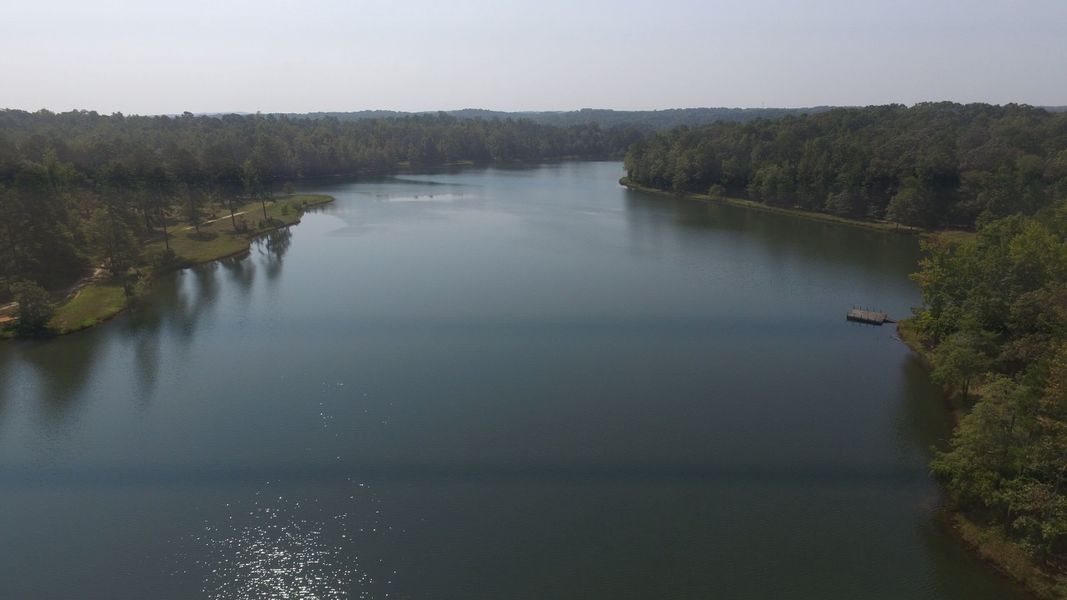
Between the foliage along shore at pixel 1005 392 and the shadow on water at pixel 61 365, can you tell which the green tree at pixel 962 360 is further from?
the shadow on water at pixel 61 365

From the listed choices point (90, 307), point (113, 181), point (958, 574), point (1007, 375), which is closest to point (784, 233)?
point (1007, 375)

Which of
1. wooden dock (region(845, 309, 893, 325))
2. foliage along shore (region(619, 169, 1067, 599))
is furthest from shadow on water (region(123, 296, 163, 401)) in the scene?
wooden dock (region(845, 309, 893, 325))

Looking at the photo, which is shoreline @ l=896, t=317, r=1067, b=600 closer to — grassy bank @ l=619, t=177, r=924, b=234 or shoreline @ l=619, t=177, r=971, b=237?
shoreline @ l=619, t=177, r=971, b=237

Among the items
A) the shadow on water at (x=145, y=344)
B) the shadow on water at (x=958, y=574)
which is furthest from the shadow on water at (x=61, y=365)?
the shadow on water at (x=958, y=574)

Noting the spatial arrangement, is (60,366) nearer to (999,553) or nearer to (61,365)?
(61,365)

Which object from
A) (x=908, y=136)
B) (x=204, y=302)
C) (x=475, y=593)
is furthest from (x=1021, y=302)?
(x=908, y=136)
